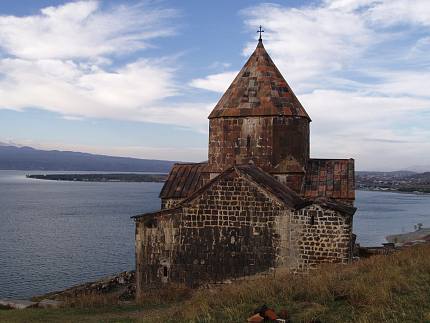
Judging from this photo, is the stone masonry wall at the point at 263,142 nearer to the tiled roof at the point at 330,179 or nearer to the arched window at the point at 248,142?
the arched window at the point at 248,142

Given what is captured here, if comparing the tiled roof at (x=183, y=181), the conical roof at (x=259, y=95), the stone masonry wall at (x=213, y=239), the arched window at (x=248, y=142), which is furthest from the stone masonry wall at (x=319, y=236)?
the tiled roof at (x=183, y=181)

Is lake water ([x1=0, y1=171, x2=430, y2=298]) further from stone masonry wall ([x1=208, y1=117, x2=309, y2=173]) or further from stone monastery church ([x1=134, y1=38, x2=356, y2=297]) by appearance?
stone masonry wall ([x1=208, y1=117, x2=309, y2=173])

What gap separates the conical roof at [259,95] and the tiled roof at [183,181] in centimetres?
211

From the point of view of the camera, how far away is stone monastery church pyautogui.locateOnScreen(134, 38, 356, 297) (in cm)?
1064

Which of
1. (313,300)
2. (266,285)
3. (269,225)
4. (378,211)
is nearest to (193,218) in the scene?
(269,225)

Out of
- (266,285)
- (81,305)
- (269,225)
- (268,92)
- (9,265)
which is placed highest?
(268,92)

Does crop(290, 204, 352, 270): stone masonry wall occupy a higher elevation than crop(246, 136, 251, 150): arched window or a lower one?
lower

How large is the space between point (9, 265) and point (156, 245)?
54.7 ft

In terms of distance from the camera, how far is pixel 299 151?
43.1 ft

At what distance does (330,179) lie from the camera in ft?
42.6

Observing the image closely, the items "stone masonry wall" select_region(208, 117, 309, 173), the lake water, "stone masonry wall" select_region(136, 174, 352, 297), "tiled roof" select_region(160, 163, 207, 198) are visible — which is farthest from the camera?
the lake water

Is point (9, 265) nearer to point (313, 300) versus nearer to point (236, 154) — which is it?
point (236, 154)

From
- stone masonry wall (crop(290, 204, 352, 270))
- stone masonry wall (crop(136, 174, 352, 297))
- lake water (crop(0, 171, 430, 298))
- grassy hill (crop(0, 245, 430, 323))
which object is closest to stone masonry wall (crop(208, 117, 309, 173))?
stone masonry wall (crop(136, 174, 352, 297))

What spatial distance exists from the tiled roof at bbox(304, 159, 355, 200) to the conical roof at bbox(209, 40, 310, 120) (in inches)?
56.7
